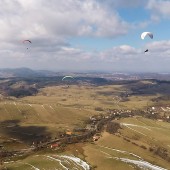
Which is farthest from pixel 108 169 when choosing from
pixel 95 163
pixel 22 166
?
pixel 22 166

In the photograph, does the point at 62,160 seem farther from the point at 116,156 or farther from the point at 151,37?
the point at 151,37

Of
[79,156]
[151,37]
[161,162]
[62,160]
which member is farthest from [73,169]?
[151,37]

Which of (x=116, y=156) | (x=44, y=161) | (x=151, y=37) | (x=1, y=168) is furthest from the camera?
(x=116, y=156)

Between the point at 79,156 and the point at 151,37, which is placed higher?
the point at 151,37

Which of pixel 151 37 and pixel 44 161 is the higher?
pixel 151 37

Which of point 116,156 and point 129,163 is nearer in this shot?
→ point 129,163

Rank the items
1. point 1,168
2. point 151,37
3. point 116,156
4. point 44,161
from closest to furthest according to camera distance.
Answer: point 151,37 < point 1,168 < point 44,161 < point 116,156

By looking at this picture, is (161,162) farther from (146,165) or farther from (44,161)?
(44,161)

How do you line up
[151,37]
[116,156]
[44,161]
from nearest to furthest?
[151,37] → [44,161] → [116,156]

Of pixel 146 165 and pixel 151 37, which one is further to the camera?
pixel 146 165
